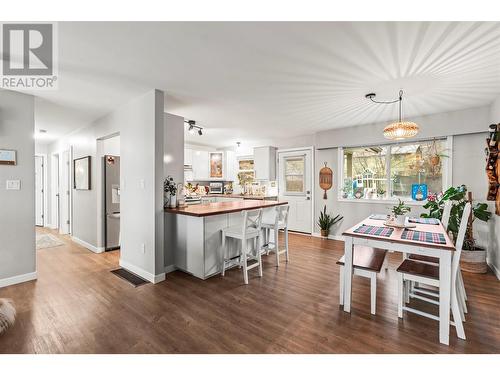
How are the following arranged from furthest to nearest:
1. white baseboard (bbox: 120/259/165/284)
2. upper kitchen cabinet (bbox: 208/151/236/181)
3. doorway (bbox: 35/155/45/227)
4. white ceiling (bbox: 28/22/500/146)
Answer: upper kitchen cabinet (bbox: 208/151/236/181), doorway (bbox: 35/155/45/227), white baseboard (bbox: 120/259/165/284), white ceiling (bbox: 28/22/500/146)

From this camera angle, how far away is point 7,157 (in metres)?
2.84

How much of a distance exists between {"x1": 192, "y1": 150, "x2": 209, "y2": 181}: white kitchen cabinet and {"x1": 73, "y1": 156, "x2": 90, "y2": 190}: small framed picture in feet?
7.95

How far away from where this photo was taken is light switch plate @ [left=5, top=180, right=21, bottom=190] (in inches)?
112

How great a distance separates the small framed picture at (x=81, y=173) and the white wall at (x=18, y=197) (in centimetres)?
134

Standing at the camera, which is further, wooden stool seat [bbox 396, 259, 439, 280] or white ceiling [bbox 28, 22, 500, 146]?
wooden stool seat [bbox 396, 259, 439, 280]

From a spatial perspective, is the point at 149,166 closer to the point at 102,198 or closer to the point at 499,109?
the point at 102,198

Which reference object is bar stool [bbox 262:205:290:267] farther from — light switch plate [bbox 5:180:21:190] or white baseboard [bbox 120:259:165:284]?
light switch plate [bbox 5:180:21:190]

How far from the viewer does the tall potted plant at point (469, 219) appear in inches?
132

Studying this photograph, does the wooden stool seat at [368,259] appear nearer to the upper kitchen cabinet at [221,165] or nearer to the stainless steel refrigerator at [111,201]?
the stainless steel refrigerator at [111,201]

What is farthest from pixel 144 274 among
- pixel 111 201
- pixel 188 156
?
Result: pixel 188 156

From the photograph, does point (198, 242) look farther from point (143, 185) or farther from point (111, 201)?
point (111, 201)

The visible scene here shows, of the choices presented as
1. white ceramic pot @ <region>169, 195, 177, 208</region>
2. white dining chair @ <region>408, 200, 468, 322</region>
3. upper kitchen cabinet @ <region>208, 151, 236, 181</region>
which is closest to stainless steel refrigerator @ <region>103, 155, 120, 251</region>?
white ceramic pot @ <region>169, 195, 177, 208</region>

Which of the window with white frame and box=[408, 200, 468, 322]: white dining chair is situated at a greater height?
the window with white frame
